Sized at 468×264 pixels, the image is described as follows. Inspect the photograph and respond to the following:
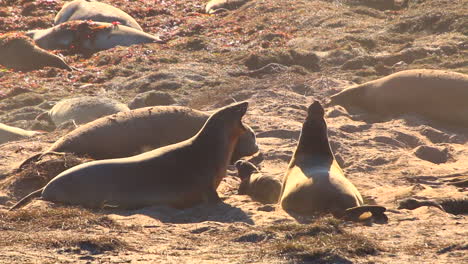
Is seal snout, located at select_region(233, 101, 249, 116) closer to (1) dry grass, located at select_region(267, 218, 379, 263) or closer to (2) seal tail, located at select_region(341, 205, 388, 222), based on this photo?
(2) seal tail, located at select_region(341, 205, 388, 222)

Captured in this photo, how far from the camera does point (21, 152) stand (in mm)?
9836

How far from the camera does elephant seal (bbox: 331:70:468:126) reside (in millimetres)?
11312

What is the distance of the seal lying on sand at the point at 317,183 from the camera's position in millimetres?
7035

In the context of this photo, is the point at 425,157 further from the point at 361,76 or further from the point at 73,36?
the point at 73,36

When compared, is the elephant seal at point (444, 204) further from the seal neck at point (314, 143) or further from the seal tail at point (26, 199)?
the seal tail at point (26, 199)

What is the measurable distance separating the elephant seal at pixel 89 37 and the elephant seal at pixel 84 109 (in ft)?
17.2

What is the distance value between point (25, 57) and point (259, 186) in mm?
9402

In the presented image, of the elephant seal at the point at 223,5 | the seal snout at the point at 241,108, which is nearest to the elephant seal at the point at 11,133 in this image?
the seal snout at the point at 241,108

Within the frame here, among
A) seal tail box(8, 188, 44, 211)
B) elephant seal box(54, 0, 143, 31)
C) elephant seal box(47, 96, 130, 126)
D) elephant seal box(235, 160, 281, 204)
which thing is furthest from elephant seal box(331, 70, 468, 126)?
elephant seal box(54, 0, 143, 31)

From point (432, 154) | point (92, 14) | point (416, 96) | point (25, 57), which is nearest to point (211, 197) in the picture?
point (432, 154)

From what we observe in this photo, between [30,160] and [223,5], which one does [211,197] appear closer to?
[30,160]

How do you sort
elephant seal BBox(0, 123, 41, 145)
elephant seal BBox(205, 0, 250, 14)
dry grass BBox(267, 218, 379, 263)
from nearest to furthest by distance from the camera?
dry grass BBox(267, 218, 379, 263) → elephant seal BBox(0, 123, 41, 145) → elephant seal BBox(205, 0, 250, 14)

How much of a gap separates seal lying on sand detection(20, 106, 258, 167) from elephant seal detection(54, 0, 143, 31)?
9.34 m

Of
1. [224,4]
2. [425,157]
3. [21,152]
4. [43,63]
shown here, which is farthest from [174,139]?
[224,4]
